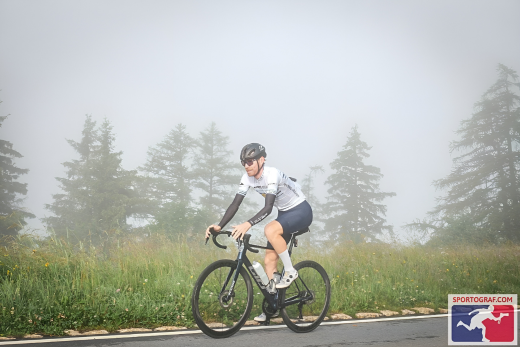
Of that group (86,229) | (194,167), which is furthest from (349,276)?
(194,167)

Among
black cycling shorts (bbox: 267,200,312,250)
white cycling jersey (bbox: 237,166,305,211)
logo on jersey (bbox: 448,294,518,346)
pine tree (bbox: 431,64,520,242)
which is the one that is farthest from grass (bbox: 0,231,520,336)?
pine tree (bbox: 431,64,520,242)

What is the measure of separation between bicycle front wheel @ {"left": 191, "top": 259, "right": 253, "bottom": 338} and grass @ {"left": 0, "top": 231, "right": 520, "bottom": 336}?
1048 mm

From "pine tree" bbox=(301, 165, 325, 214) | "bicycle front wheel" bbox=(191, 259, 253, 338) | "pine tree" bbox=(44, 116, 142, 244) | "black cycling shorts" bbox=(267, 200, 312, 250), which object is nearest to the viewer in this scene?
"bicycle front wheel" bbox=(191, 259, 253, 338)

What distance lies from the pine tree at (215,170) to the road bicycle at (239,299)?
45.2 meters

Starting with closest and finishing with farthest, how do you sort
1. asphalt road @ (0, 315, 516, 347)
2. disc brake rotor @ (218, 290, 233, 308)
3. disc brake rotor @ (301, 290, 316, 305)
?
asphalt road @ (0, 315, 516, 347) → disc brake rotor @ (218, 290, 233, 308) → disc brake rotor @ (301, 290, 316, 305)

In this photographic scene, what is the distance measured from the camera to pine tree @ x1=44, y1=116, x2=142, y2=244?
41.5 meters

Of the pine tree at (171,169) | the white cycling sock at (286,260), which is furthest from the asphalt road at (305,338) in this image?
the pine tree at (171,169)

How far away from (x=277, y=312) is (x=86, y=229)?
39.8 m

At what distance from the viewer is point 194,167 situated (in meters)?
57.4

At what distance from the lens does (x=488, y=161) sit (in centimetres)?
3959

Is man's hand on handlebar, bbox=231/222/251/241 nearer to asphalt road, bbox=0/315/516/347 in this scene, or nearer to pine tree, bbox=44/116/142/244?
asphalt road, bbox=0/315/516/347

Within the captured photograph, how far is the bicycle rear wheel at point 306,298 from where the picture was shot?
5.97 metres

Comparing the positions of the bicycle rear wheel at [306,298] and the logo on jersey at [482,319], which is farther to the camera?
the bicycle rear wheel at [306,298]

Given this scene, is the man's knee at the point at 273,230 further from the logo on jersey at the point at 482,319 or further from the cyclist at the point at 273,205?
the logo on jersey at the point at 482,319
